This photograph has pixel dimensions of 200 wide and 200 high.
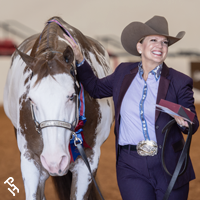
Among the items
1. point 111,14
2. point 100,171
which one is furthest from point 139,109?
point 111,14

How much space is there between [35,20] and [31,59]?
32.5 ft

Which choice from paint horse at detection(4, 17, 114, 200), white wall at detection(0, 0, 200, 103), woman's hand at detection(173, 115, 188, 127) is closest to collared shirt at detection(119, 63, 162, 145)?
woman's hand at detection(173, 115, 188, 127)

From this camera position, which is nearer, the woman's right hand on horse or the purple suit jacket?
the purple suit jacket

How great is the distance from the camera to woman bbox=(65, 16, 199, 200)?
172 cm

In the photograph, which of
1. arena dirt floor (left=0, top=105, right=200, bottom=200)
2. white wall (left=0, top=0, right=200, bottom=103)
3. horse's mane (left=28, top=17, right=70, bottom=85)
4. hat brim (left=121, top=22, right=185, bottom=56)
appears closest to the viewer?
horse's mane (left=28, top=17, right=70, bottom=85)

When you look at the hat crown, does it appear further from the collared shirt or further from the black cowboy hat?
the collared shirt

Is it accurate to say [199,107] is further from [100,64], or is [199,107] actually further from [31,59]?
[31,59]

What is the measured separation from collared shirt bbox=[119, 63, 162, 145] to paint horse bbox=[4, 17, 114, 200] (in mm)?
298

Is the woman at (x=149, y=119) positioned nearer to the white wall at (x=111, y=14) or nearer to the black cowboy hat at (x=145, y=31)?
the black cowboy hat at (x=145, y=31)

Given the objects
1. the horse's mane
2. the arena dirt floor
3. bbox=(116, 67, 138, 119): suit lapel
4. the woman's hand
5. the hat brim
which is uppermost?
the hat brim

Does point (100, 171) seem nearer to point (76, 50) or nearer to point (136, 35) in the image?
point (76, 50)

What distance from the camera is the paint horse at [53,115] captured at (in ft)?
5.22

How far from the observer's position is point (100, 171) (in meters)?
3.97

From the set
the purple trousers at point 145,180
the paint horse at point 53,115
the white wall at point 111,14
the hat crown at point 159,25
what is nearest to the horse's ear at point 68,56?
→ the paint horse at point 53,115
